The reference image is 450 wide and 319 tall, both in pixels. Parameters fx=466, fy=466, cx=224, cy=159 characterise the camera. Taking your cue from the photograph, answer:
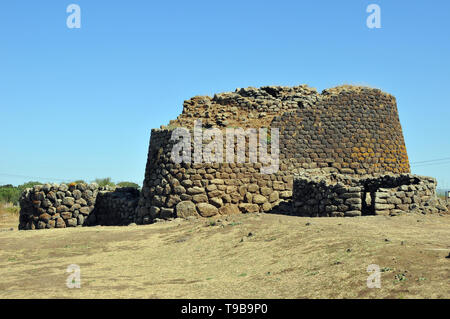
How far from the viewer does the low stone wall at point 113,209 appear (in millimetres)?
16816

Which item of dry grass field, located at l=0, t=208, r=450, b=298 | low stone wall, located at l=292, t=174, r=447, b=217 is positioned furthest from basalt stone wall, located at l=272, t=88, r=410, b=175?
dry grass field, located at l=0, t=208, r=450, b=298

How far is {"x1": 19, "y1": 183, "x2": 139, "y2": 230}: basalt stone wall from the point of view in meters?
16.6

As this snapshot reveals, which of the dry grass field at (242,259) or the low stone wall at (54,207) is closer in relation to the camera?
the dry grass field at (242,259)

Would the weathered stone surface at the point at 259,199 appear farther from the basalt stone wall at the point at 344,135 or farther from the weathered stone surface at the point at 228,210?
the basalt stone wall at the point at 344,135

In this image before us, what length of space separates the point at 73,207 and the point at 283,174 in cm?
765

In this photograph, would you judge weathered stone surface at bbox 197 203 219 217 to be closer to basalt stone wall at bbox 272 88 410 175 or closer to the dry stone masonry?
the dry stone masonry

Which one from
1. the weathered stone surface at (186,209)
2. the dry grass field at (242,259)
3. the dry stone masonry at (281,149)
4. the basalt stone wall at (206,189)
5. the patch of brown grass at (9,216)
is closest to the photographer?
the dry grass field at (242,259)

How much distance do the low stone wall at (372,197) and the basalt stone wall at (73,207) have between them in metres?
6.66

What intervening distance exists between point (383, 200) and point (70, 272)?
790cm

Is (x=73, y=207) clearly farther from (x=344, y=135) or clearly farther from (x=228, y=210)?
(x=344, y=135)

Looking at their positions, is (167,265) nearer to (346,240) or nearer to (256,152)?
(346,240)

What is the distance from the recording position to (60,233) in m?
A: 14.3

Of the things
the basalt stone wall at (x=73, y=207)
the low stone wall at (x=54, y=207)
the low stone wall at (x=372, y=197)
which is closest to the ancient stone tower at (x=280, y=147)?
the basalt stone wall at (x=73, y=207)
